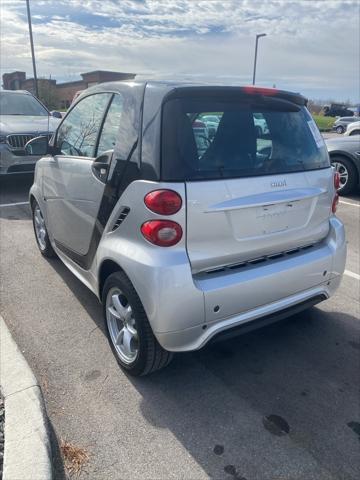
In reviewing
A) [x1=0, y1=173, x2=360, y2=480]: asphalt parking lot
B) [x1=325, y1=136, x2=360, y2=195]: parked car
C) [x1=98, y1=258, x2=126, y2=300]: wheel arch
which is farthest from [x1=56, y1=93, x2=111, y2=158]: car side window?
[x1=325, y1=136, x2=360, y2=195]: parked car

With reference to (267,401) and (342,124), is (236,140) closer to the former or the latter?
(267,401)

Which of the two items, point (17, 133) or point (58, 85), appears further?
point (58, 85)

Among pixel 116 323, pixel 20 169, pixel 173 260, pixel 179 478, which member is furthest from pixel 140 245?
pixel 20 169

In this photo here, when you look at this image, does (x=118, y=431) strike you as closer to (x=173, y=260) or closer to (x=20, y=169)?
(x=173, y=260)

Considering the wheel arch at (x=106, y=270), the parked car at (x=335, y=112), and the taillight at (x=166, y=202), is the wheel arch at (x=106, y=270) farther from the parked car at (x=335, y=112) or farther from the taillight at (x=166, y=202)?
the parked car at (x=335, y=112)

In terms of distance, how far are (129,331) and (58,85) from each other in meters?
47.6

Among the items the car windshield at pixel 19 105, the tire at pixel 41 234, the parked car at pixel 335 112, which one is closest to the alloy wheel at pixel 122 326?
the tire at pixel 41 234

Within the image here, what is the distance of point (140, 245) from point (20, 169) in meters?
5.86

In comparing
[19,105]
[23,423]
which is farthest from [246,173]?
[19,105]

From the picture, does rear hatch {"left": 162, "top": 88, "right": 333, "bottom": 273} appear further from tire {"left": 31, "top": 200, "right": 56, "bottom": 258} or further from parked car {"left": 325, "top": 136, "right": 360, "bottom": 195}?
parked car {"left": 325, "top": 136, "right": 360, "bottom": 195}

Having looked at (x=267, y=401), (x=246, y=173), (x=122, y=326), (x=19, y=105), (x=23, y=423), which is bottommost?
(x=267, y=401)

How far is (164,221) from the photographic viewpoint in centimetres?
232

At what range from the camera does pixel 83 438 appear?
2.34 m

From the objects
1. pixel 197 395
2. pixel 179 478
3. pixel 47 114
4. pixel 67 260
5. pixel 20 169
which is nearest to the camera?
pixel 179 478
